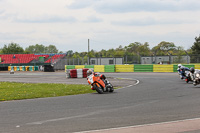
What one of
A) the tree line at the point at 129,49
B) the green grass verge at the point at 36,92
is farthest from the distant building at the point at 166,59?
the green grass verge at the point at 36,92

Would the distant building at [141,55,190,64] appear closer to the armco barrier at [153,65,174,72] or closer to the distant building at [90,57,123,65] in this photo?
the armco barrier at [153,65,174,72]

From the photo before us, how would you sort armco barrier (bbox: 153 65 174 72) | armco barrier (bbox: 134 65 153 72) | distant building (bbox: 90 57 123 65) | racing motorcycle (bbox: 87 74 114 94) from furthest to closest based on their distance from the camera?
distant building (bbox: 90 57 123 65) < armco barrier (bbox: 134 65 153 72) < armco barrier (bbox: 153 65 174 72) < racing motorcycle (bbox: 87 74 114 94)

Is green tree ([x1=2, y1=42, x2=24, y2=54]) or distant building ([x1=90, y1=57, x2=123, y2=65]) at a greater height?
green tree ([x1=2, y1=42, x2=24, y2=54])

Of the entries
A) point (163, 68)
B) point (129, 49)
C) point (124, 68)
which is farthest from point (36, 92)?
point (129, 49)

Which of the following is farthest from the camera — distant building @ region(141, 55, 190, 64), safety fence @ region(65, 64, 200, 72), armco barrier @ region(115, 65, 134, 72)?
armco barrier @ region(115, 65, 134, 72)

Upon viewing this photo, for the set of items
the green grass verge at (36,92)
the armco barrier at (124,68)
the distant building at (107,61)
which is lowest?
the green grass verge at (36,92)

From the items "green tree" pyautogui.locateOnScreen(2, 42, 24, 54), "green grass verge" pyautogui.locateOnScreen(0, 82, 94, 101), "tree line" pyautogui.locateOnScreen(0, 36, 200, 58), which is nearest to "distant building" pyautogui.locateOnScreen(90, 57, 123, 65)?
"tree line" pyautogui.locateOnScreen(0, 36, 200, 58)

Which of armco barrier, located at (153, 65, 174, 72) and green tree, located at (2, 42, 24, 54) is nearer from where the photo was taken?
armco barrier, located at (153, 65, 174, 72)

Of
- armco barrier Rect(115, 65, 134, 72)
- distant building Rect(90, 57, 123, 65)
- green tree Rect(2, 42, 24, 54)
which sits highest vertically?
green tree Rect(2, 42, 24, 54)

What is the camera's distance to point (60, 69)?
174 feet

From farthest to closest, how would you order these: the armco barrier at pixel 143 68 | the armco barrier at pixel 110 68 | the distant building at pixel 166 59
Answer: the armco barrier at pixel 110 68, the distant building at pixel 166 59, the armco barrier at pixel 143 68

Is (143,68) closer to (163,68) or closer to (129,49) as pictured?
(163,68)

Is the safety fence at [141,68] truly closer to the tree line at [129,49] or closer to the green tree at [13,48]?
the tree line at [129,49]

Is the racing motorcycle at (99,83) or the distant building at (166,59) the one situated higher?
the distant building at (166,59)
